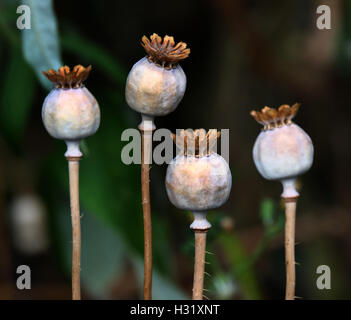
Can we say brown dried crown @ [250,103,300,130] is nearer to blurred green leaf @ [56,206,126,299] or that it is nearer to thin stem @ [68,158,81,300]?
thin stem @ [68,158,81,300]

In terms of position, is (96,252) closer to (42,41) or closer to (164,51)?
(42,41)

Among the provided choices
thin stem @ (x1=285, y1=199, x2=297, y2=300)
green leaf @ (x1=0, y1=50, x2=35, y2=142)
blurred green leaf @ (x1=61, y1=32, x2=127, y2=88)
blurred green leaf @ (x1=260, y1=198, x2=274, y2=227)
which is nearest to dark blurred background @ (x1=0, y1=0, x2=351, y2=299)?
blurred green leaf @ (x1=61, y1=32, x2=127, y2=88)

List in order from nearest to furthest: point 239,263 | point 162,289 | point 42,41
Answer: point 42,41, point 162,289, point 239,263

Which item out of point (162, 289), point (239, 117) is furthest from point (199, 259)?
point (239, 117)

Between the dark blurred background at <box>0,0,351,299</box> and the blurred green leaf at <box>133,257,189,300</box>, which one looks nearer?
the blurred green leaf at <box>133,257,189,300</box>

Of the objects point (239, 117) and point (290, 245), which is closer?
point (290, 245)
